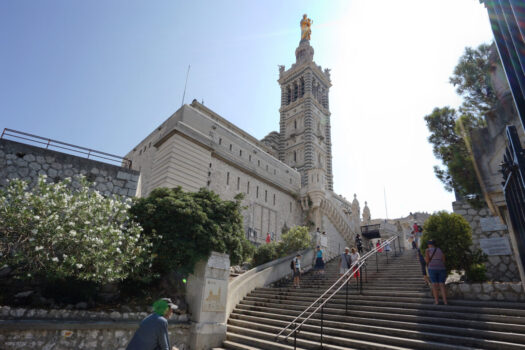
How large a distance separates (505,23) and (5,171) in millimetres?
Result: 12749

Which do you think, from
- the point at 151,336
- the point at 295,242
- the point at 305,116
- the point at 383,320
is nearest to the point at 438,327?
the point at 383,320

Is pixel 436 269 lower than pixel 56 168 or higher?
lower

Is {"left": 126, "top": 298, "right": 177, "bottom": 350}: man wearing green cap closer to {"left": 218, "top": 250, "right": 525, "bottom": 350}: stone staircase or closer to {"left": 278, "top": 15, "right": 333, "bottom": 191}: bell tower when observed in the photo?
{"left": 218, "top": 250, "right": 525, "bottom": 350}: stone staircase

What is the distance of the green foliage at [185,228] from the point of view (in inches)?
330

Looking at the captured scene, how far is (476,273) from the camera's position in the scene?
7840 mm

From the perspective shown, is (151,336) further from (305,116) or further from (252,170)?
(305,116)

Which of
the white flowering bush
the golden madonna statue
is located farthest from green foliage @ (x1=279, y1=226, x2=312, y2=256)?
the golden madonna statue

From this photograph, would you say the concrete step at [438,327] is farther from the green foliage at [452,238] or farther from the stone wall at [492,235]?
the stone wall at [492,235]

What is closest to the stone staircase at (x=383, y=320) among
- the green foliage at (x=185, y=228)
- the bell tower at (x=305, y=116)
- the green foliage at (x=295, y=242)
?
the green foliage at (x=185, y=228)

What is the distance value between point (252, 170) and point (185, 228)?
52.6 feet

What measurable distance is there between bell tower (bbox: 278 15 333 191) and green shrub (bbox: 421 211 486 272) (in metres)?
26.9

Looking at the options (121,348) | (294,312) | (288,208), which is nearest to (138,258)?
(121,348)

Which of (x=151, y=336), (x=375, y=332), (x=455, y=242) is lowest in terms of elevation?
(x=375, y=332)

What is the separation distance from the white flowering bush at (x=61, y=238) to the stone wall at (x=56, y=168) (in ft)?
9.76
